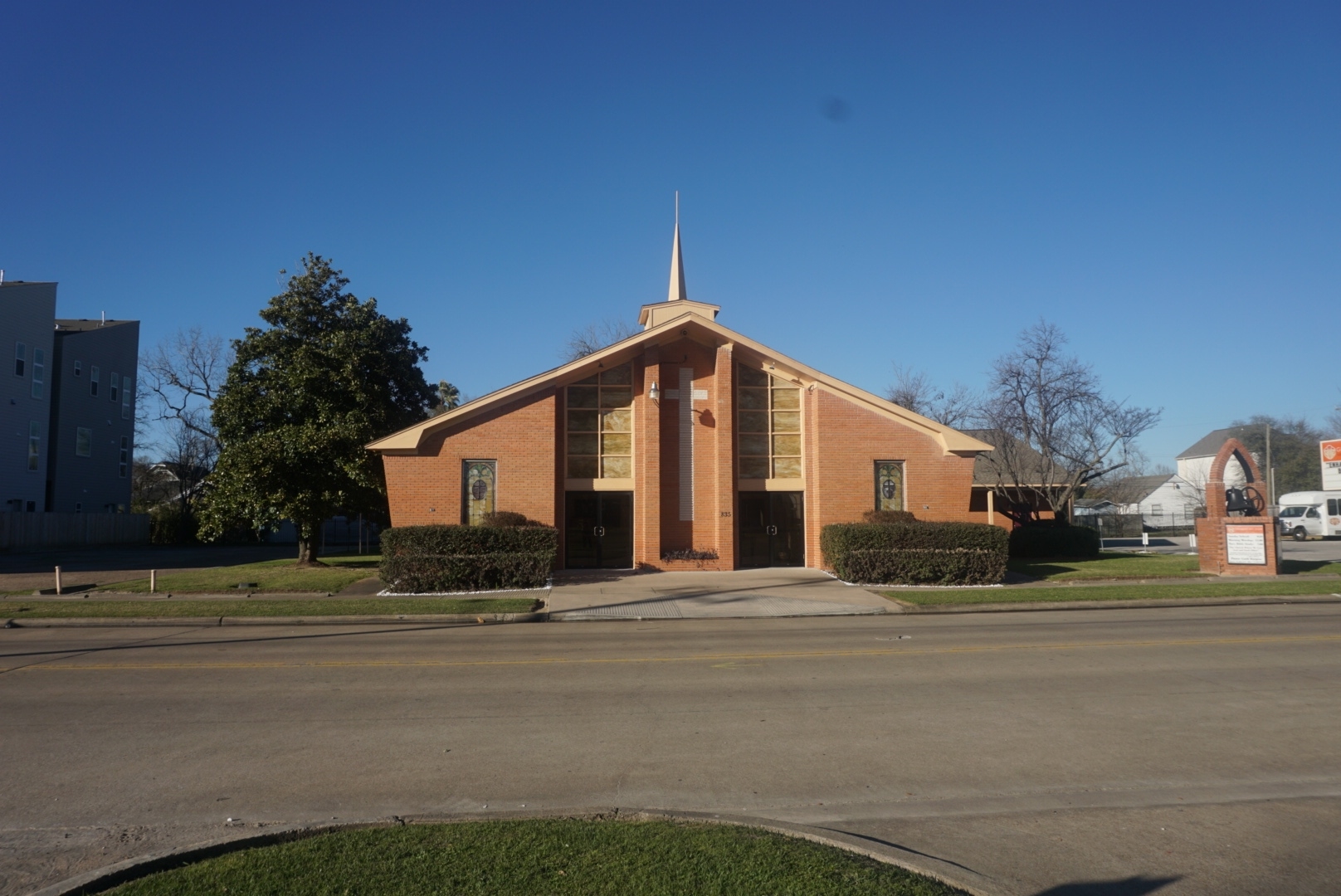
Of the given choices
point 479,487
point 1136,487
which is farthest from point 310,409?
point 1136,487

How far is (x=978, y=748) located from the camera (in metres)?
7.53

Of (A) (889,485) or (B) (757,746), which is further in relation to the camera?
(A) (889,485)

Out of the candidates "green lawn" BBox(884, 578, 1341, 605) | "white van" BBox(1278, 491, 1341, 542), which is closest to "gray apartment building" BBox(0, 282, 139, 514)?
"green lawn" BBox(884, 578, 1341, 605)

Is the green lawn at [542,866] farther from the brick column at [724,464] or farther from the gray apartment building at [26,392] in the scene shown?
the gray apartment building at [26,392]

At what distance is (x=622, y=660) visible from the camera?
12.1 metres

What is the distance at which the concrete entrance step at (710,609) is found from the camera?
17562 mm

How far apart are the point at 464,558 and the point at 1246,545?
20.5 meters

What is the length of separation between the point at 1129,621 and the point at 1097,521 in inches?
1628

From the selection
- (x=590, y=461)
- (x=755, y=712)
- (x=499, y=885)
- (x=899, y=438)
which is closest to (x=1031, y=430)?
(x=899, y=438)

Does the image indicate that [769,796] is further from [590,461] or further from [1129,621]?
[590,461]

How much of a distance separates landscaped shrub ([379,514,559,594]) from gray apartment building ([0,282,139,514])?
31500mm

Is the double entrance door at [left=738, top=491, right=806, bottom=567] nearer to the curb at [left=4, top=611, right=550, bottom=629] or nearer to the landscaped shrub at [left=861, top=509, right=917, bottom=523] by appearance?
the landscaped shrub at [left=861, top=509, right=917, bottom=523]

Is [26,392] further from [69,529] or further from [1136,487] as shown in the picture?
[1136,487]

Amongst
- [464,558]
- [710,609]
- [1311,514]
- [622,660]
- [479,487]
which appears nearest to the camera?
[622,660]
